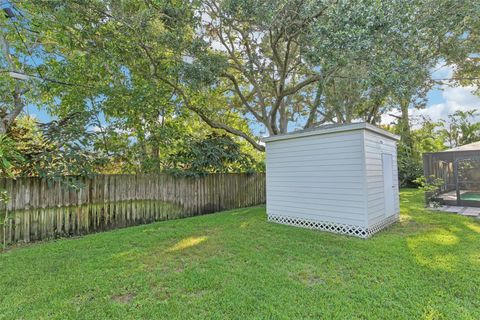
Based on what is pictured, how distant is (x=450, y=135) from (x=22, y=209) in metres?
22.3

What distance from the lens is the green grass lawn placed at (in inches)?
96.7

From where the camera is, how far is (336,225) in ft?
16.9

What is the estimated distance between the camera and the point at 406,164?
13.8 meters

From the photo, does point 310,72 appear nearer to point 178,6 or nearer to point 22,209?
point 178,6

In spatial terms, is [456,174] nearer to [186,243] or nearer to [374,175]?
[374,175]

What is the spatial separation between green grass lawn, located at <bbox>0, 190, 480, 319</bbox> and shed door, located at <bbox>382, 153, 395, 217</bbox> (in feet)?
2.48

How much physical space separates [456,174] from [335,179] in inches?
217

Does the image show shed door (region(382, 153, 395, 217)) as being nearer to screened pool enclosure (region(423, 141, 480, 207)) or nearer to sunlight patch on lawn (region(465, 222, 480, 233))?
sunlight patch on lawn (region(465, 222, 480, 233))

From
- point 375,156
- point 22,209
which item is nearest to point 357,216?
point 375,156

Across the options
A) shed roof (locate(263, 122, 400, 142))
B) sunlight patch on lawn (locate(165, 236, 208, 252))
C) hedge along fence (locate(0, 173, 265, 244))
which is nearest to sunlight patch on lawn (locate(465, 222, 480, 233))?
shed roof (locate(263, 122, 400, 142))

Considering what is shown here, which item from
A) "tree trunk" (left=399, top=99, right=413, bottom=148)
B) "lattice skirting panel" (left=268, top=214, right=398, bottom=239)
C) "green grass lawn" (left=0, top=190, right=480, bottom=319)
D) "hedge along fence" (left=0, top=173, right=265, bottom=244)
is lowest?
"green grass lawn" (left=0, top=190, right=480, bottom=319)

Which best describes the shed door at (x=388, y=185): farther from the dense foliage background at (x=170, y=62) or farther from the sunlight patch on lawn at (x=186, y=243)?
the sunlight patch on lawn at (x=186, y=243)

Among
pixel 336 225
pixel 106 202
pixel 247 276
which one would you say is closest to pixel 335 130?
pixel 336 225

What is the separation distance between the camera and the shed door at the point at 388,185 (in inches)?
220
